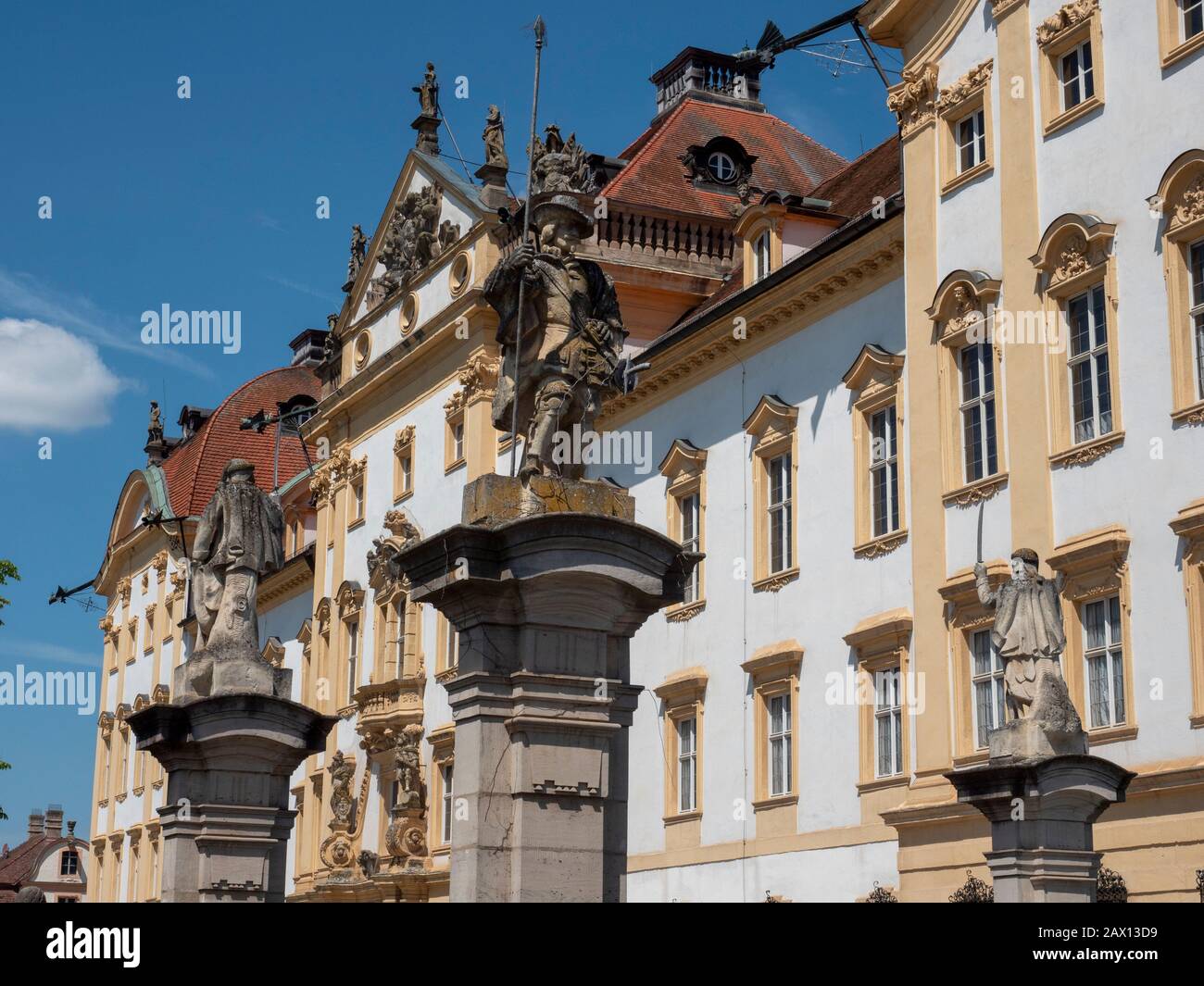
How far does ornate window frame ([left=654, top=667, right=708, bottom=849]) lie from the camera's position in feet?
106

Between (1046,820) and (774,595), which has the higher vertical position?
(774,595)

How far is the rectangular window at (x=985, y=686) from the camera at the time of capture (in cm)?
2430

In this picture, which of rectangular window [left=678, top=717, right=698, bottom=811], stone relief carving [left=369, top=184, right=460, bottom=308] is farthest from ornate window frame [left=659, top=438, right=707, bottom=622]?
stone relief carving [left=369, top=184, right=460, bottom=308]

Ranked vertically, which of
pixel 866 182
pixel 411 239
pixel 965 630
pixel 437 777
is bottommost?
pixel 437 777

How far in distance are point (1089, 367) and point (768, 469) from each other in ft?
29.9

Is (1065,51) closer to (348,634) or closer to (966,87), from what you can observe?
(966,87)

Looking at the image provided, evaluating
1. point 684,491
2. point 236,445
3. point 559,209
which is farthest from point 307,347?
point 559,209

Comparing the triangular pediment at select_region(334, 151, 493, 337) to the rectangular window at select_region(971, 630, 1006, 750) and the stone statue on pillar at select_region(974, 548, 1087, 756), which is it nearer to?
the rectangular window at select_region(971, 630, 1006, 750)

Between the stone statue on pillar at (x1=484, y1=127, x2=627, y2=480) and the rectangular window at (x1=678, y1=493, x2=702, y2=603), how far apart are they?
19.8 metres

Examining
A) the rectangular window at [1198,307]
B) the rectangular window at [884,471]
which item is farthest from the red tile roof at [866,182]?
the rectangular window at [1198,307]

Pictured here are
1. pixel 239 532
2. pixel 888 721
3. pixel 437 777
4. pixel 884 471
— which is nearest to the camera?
pixel 239 532

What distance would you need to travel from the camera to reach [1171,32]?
22.5m
